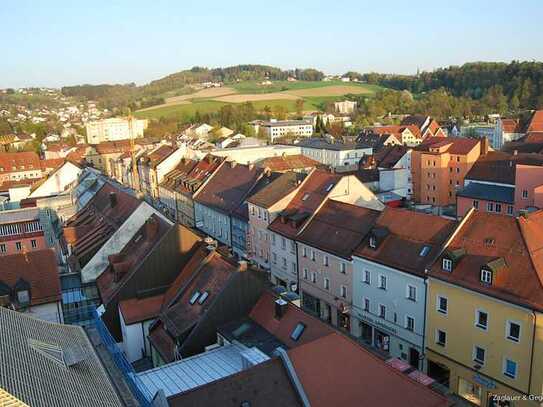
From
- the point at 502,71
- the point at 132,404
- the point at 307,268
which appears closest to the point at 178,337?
the point at 132,404

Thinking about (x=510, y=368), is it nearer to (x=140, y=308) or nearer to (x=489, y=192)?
(x=140, y=308)

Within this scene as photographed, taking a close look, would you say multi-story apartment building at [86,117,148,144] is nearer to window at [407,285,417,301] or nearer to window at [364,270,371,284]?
window at [364,270,371,284]

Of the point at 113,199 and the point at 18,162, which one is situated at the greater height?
the point at 113,199

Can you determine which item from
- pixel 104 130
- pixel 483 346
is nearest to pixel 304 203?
pixel 483 346

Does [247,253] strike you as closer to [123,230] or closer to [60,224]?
[123,230]

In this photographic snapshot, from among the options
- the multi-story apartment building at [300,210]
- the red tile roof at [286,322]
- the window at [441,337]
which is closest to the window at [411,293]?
the window at [441,337]

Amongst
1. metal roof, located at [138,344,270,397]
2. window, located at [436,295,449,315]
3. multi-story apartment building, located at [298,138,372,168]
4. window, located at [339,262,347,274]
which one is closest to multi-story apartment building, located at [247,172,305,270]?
window, located at [339,262,347,274]

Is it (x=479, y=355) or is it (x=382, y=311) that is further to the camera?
(x=382, y=311)
